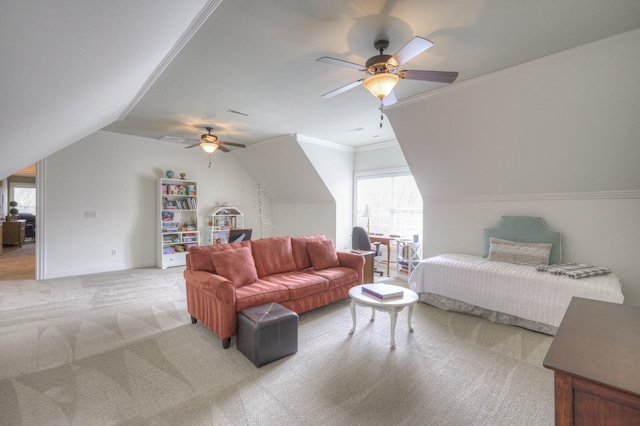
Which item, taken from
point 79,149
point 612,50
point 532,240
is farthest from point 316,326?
point 79,149

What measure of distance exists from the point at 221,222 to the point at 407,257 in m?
4.60

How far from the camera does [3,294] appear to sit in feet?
13.6

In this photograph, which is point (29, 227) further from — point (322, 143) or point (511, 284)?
point (511, 284)

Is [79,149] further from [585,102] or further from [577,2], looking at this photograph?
[585,102]

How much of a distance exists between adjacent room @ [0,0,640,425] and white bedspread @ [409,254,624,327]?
0.07ft

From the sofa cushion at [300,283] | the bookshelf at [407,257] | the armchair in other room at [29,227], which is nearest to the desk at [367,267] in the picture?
the sofa cushion at [300,283]

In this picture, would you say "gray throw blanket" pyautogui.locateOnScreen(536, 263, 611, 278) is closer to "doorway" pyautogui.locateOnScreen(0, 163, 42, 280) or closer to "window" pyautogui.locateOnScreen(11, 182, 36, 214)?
"doorway" pyautogui.locateOnScreen(0, 163, 42, 280)

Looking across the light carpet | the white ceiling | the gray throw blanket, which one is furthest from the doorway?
the gray throw blanket

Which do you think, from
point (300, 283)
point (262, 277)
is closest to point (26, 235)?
point (262, 277)

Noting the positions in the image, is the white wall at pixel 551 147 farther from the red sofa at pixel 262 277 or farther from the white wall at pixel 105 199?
the white wall at pixel 105 199

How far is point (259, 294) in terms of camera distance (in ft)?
9.46

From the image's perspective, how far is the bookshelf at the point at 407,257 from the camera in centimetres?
512

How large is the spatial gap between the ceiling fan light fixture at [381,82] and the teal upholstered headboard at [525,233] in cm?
299

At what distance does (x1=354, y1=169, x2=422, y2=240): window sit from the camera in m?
5.83
